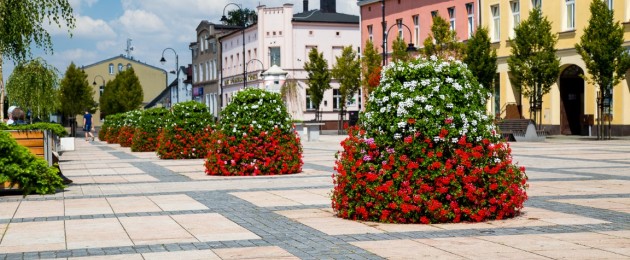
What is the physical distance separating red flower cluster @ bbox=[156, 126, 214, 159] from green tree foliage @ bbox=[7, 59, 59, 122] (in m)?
27.5

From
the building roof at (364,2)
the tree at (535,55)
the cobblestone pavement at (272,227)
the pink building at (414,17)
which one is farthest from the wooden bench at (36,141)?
the building roof at (364,2)

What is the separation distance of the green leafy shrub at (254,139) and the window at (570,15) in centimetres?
2534

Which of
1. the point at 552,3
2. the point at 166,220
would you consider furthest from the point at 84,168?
the point at 552,3

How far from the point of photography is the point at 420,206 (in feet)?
31.7

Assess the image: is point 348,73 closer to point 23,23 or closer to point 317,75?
point 317,75

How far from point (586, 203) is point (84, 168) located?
13346 mm

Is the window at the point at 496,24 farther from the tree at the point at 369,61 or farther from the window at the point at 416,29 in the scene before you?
the tree at the point at 369,61

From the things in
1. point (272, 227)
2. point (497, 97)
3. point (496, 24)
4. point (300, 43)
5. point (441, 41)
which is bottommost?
point (272, 227)

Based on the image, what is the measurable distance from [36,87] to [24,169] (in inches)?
1525

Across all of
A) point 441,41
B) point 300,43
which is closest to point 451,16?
point 441,41

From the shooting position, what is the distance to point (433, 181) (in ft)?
32.0

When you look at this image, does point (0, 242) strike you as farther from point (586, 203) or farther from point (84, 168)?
point (84, 168)

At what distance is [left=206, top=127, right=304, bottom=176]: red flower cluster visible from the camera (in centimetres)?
1781

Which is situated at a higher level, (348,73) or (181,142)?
(348,73)
